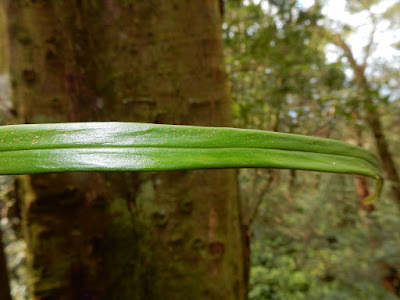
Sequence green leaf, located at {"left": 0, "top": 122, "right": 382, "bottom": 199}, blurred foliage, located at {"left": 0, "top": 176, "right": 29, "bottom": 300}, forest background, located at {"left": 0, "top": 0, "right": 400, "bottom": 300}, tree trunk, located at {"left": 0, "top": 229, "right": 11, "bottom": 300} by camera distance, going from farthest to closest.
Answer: forest background, located at {"left": 0, "top": 0, "right": 400, "bottom": 300}, blurred foliage, located at {"left": 0, "top": 176, "right": 29, "bottom": 300}, tree trunk, located at {"left": 0, "top": 229, "right": 11, "bottom": 300}, green leaf, located at {"left": 0, "top": 122, "right": 382, "bottom": 199}

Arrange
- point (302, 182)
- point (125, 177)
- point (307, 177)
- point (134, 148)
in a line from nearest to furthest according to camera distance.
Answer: point (134, 148), point (125, 177), point (302, 182), point (307, 177)

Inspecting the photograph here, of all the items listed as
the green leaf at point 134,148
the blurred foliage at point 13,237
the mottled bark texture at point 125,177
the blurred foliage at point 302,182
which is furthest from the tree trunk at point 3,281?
the blurred foliage at point 302,182

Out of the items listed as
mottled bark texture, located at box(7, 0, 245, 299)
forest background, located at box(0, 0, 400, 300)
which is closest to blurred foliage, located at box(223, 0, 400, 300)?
forest background, located at box(0, 0, 400, 300)

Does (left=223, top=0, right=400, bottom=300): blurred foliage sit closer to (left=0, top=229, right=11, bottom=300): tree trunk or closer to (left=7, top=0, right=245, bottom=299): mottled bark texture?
(left=7, top=0, right=245, bottom=299): mottled bark texture

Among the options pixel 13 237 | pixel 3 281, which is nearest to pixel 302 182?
pixel 13 237

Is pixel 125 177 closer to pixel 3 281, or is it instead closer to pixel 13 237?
pixel 3 281

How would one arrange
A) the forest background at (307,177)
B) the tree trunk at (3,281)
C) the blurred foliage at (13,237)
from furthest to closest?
the forest background at (307,177)
the blurred foliage at (13,237)
the tree trunk at (3,281)

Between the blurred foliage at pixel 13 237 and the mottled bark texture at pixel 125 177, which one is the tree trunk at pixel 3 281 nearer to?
the mottled bark texture at pixel 125 177
